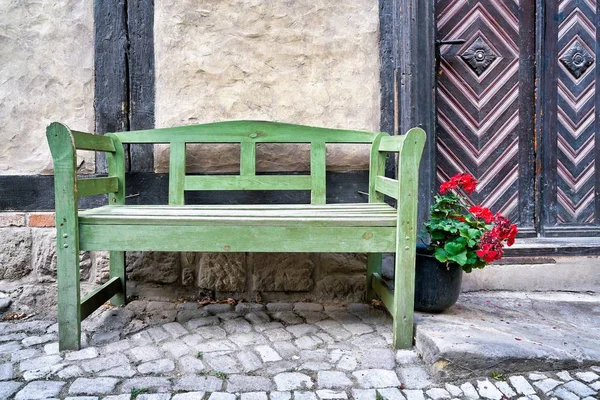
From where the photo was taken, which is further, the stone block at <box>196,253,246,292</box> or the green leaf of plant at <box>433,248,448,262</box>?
the stone block at <box>196,253,246,292</box>

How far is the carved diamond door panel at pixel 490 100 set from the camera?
9.57 feet

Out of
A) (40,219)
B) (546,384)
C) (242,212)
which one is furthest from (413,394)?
(40,219)

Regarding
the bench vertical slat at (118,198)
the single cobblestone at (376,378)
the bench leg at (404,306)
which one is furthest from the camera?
the bench vertical slat at (118,198)

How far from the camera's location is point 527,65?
2.95 m

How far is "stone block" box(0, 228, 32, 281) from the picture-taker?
2.57 meters

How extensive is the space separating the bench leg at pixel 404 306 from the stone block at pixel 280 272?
0.81 m

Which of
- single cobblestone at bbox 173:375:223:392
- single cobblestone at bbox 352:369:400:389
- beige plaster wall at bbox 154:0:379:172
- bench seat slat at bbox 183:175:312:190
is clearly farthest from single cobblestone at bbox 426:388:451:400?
beige plaster wall at bbox 154:0:379:172

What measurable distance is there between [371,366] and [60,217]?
4.37ft

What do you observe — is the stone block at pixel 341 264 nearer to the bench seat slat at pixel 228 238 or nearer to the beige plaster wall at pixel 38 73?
the bench seat slat at pixel 228 238

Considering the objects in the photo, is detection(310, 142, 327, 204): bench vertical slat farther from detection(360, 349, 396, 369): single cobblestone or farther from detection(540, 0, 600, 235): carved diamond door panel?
detection(540, 0, 600, 235): carved diamond door panel

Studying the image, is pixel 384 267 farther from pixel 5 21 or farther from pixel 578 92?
pixel 5 21

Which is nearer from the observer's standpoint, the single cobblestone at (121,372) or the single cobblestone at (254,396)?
the single cobblestone at (254,396)

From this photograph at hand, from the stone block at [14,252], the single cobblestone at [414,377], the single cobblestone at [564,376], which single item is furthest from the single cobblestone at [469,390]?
the stone block at [14,252]

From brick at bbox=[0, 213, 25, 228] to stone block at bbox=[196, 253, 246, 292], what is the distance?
98 centimetres
